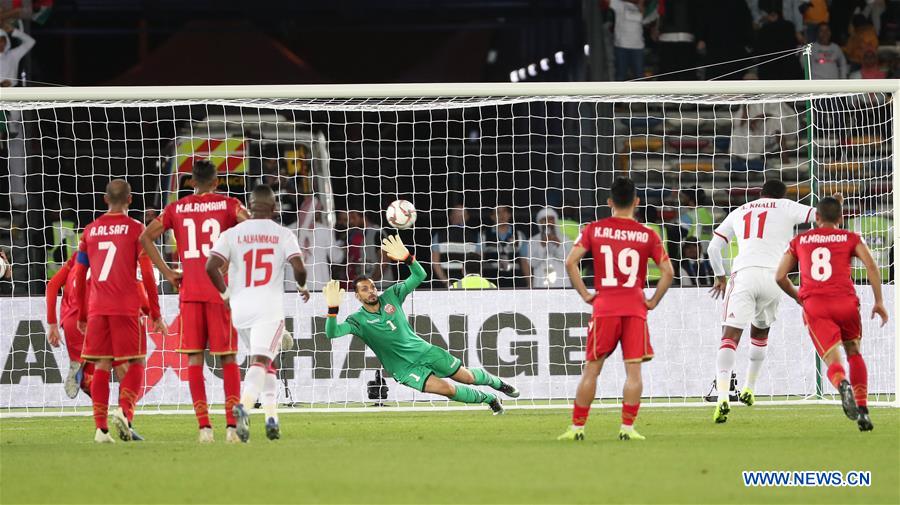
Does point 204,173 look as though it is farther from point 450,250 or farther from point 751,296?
point 450,250

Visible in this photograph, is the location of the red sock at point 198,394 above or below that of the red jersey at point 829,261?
below

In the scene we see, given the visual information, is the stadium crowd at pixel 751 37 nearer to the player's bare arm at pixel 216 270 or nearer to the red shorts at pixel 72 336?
the red shorts at pixel 72 336

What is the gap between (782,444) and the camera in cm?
925

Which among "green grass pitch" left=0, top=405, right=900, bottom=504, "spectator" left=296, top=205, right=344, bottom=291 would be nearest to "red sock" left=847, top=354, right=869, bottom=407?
"green grass pitch" left=0, top=405, right=900, bottom=504

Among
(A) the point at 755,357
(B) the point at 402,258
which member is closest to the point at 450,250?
(B) the point at 402,258

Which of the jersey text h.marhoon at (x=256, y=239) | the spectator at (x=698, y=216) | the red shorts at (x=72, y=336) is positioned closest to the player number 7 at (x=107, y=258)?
the jersey text h.marhoon at (x=256, y=239)

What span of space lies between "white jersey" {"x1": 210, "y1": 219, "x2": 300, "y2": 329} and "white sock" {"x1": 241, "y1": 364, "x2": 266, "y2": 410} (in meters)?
0.33

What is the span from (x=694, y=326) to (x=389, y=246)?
15.6 feet

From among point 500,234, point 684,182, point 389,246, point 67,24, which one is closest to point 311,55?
point 67,24

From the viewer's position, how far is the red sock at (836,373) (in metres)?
10.1

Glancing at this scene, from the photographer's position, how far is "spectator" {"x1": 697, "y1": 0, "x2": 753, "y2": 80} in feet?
71.3

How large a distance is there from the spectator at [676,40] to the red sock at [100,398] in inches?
521

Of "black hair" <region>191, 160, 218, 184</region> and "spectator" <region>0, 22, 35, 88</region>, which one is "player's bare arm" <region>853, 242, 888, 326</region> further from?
"spectator" <region>0, 22, 35, 88</region>

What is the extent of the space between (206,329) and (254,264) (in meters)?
0.66
